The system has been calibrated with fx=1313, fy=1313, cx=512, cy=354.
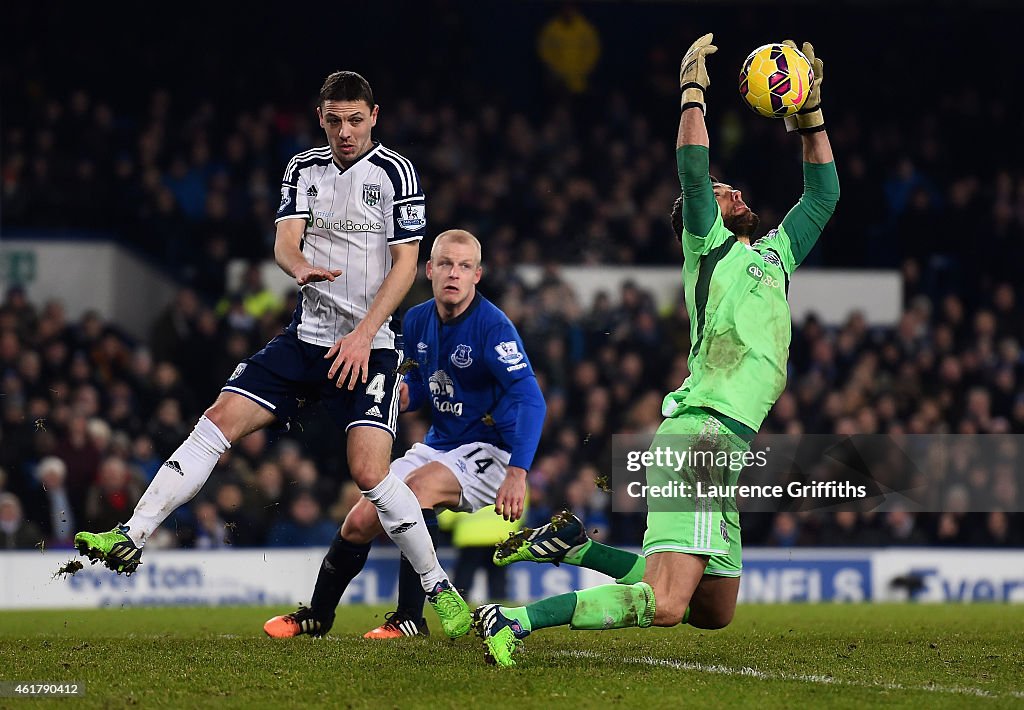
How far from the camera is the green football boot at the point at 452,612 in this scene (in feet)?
19.3

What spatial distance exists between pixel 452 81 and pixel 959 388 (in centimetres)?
812

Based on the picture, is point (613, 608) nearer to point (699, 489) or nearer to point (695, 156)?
point (699, 489)

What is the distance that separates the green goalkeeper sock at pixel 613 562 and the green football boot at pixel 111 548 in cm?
198

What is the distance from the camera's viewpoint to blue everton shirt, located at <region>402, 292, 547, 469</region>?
6859mm

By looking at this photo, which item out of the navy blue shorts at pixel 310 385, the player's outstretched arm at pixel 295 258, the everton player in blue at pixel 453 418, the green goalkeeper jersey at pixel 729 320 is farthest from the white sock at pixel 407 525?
the green goalkeeper jersey at pixel 729 320

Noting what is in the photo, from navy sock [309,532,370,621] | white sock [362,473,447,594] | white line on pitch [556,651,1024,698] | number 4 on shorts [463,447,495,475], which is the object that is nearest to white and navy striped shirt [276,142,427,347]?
white sock [362,473,447,594]

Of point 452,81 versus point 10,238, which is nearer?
point 10,238

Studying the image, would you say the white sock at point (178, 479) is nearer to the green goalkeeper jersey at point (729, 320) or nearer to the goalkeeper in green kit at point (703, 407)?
the goalkeeper in green kit at point (703, 407)

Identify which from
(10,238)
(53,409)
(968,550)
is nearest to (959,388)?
(968,550)

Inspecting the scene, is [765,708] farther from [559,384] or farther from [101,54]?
[101,54]

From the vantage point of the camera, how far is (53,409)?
1270 cm

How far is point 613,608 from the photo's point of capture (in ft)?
17.1

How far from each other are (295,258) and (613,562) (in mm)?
2056

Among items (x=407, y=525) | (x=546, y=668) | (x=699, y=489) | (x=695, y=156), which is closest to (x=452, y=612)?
(x=407, y=525)
